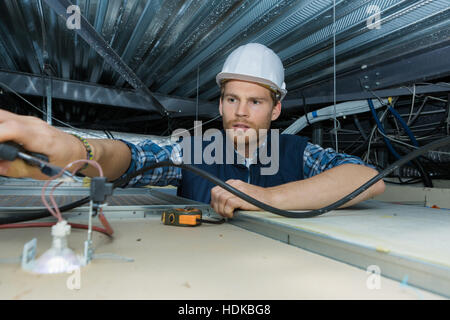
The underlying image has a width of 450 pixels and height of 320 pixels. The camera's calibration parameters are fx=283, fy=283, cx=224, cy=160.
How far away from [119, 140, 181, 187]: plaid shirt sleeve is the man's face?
0.28m

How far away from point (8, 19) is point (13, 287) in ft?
4.72

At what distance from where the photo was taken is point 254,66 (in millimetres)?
1154

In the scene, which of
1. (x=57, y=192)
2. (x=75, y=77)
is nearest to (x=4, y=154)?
(x=57, y=192)

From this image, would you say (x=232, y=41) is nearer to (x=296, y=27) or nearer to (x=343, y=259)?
(x=296, y=27)

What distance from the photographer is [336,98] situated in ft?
5.75

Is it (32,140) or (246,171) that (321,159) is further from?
(32,140)

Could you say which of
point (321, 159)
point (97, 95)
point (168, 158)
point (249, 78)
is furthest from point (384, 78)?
point (97, 95)

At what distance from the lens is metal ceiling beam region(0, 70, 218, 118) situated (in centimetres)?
182

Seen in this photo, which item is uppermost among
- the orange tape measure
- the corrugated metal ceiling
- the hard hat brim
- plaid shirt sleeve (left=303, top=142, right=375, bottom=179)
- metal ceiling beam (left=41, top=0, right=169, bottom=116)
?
the corrugated metal ceiling

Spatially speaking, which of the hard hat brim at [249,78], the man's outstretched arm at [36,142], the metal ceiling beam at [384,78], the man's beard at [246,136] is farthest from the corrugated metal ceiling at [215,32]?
the man's outstretched arm at [36,142]

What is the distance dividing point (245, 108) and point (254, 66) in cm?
17

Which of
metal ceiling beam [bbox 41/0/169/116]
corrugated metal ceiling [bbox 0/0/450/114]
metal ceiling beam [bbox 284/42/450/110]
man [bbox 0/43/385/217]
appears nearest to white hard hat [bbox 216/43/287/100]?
man [bbox 0/43/385/217]

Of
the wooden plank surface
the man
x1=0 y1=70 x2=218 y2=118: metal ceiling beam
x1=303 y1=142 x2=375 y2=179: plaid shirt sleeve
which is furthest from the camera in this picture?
x1=0 y1=70 x2=218 y2=118: metal ceiling beam

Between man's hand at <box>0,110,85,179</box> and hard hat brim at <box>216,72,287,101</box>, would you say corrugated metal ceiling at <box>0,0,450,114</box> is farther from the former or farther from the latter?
man's hand at <box>0,110,85,179</box>
